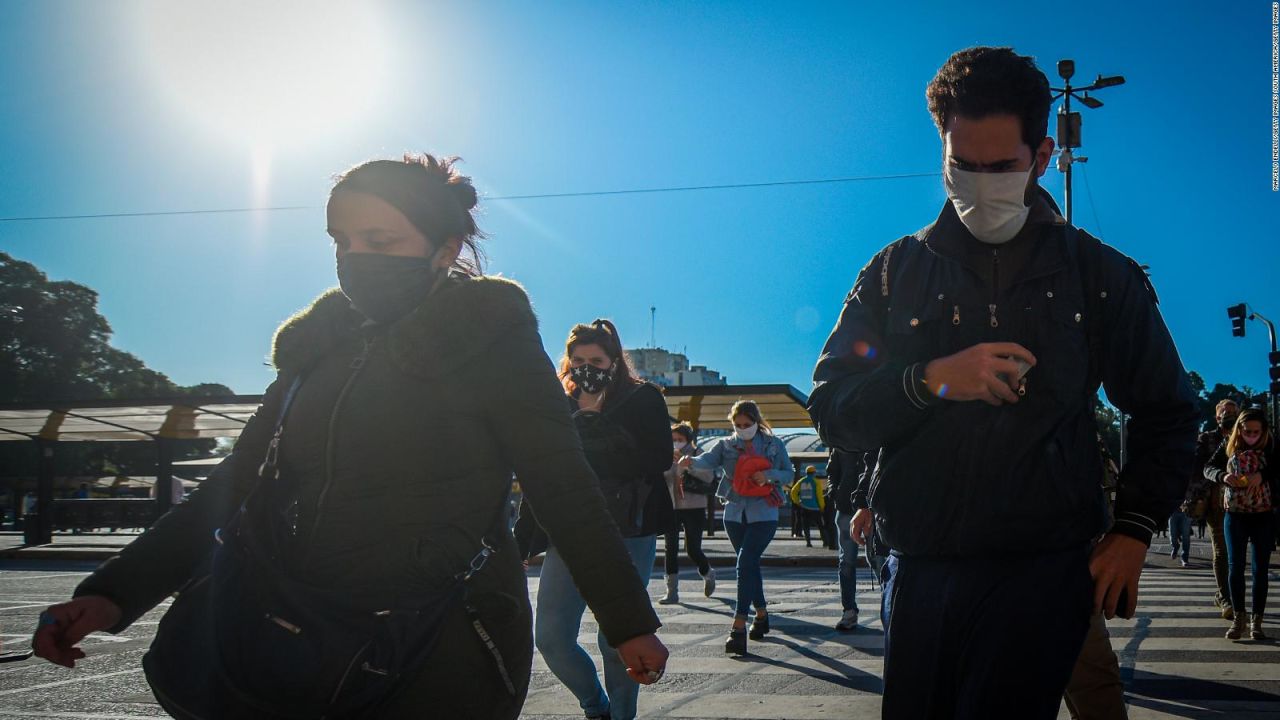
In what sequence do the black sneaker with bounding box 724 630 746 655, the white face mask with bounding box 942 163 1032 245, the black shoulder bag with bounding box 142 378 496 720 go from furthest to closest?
the black sneaker with bounding box 724 630 746 655, the white face mask with bounding box 942 163 1032 245, the black shoulder bag with bounding box 142 378 496 720

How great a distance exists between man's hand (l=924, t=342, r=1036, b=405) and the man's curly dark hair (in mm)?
514

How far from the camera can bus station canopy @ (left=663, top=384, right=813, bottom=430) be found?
24.3 metres

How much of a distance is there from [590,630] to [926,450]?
293 inches

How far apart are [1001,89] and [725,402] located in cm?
2470

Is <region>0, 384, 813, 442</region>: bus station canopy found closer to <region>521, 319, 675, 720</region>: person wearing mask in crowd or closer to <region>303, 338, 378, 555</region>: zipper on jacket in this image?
<region>521, 319, 675, 720</region>: person wearing mask in crowd

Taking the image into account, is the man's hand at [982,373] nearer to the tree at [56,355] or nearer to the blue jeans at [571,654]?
the blue jeans at [571,654]

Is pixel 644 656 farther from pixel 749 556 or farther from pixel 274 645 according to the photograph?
pixel 749 556

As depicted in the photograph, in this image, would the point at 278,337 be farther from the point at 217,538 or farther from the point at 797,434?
the point at 797,434

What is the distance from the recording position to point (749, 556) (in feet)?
27.7

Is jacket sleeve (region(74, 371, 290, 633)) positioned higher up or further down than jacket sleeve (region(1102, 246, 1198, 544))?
further down

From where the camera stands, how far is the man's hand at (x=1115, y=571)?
2262mm

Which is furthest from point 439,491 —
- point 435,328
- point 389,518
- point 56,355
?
point 56,355

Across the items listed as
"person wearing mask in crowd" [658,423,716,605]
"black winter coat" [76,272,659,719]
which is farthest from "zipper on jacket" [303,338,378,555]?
"person wearing mask in crowd" [658,423,716,605]

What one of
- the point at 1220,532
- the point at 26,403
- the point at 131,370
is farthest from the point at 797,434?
the point at 1220,532
